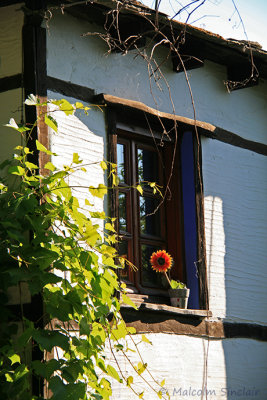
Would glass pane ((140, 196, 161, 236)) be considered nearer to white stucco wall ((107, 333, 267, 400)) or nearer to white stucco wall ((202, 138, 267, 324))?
white stucco wall ((202, 138, 267, 324))

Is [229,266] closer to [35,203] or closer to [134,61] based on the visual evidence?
[134,61]

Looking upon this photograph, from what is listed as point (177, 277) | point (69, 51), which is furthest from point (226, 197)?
point (69, 51)

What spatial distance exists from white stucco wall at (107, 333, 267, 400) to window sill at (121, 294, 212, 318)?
0.18 metres

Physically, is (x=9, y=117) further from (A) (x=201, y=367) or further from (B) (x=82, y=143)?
(A) (x=201, y=367)

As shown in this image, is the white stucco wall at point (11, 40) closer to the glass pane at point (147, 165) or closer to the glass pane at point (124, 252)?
the glass pane at point (147, 165)

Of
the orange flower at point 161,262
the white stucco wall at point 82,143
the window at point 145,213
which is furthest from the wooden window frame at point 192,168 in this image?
the orange flower at point 161,262

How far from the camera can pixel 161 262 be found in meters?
5.83

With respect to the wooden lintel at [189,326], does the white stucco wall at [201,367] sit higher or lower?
lower

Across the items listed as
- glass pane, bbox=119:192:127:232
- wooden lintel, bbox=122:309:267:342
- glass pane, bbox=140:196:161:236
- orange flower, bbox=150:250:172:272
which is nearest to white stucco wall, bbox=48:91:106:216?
glass pane, bbox=119:192:127:232

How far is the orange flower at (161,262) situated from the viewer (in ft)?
19.1

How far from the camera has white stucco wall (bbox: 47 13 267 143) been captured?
558 cm

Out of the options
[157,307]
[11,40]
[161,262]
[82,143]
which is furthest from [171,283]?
[11,40]

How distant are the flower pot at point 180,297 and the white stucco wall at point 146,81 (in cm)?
143

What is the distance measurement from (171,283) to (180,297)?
14 centimetres
